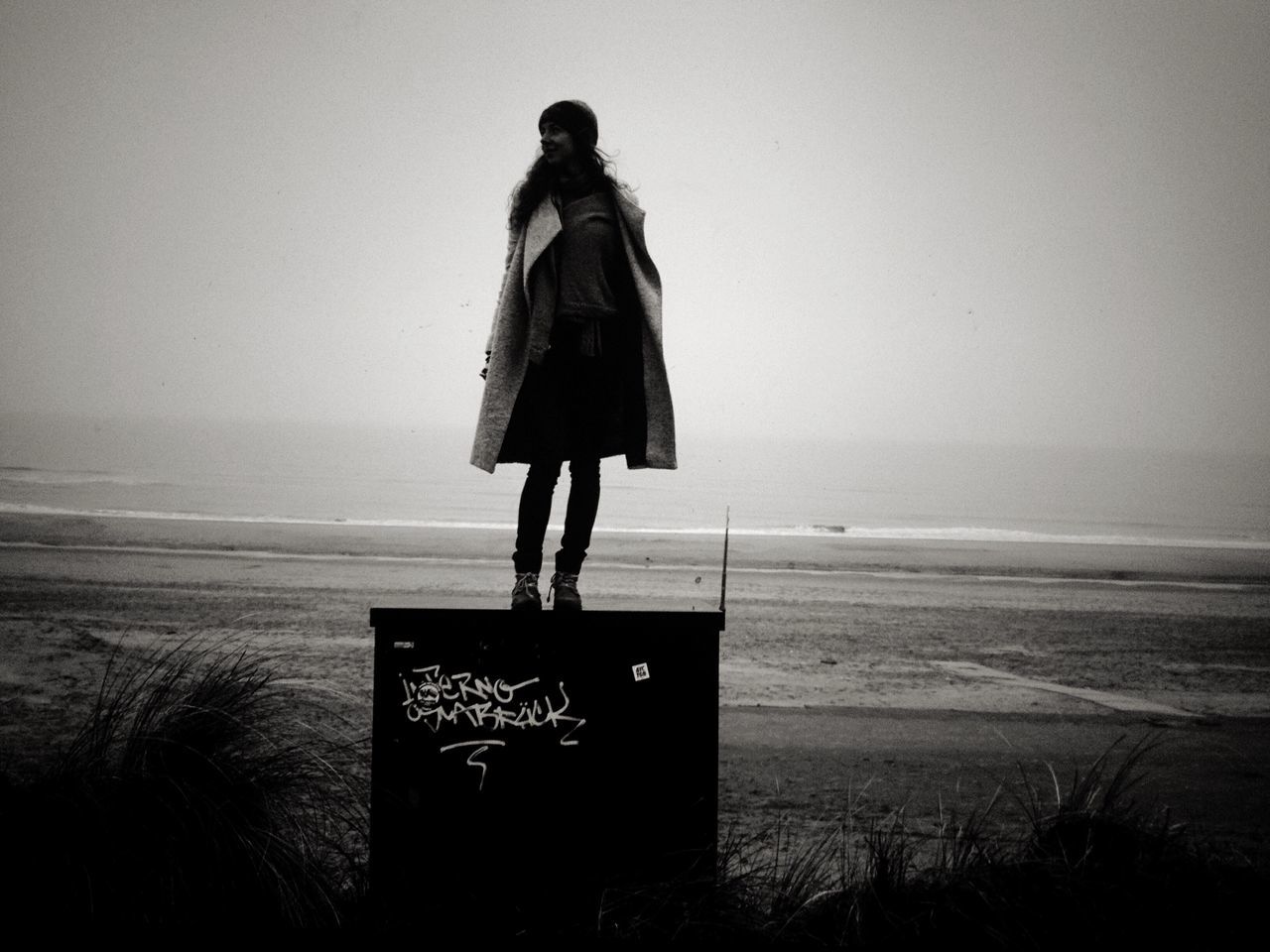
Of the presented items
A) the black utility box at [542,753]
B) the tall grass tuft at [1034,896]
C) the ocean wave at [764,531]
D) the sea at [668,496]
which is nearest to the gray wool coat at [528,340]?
the black utility box at [542,753]

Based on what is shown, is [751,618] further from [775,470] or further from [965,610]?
[775,470]

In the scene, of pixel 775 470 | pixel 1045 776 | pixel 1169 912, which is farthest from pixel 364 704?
pixel 775 470

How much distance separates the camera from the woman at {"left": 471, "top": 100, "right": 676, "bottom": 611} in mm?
3516

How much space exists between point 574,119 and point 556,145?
12 centimetres

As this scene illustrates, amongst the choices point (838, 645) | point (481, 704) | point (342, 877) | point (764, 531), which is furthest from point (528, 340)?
point (764, 531)

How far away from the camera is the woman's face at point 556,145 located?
3.56 metres

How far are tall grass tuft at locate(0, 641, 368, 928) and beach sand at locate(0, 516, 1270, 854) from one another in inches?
21.3

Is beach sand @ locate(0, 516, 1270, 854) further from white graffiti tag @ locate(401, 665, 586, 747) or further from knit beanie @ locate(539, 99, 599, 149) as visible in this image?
knit beanie @ locate(539, 99, 599, 149)

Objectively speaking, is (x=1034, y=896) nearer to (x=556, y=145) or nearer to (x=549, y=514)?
(x=549, y=514)

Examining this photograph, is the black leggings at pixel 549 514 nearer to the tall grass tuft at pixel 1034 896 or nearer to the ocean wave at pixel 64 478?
the tall grass tuft at pixel 1034 896

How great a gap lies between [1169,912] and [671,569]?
34.7ft

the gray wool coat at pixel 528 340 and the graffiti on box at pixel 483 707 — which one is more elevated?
the gray wool coat at pixel 528 340

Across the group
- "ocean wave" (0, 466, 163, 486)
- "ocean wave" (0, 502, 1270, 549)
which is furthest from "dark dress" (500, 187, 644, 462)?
"ocean wave" (0, 466, 163, 486)

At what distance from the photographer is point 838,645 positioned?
8.07m
